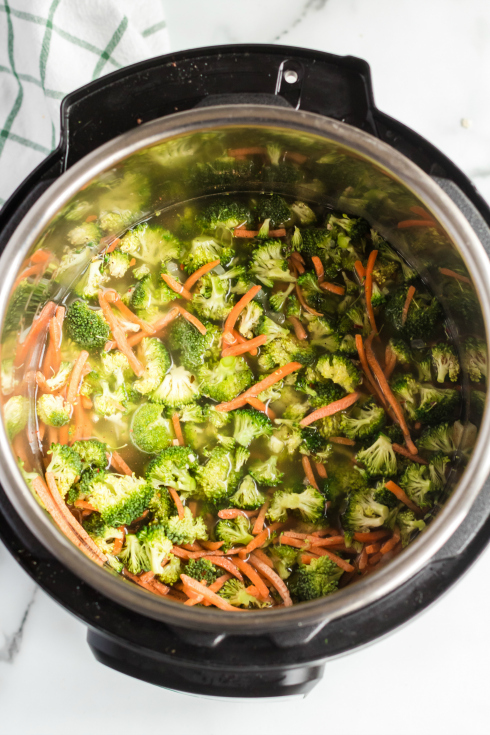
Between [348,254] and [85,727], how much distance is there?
1828 mm

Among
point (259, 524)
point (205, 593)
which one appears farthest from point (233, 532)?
point (205, 593)

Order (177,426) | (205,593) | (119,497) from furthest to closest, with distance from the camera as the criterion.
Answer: (177,426) < (119,497) < (205,593)

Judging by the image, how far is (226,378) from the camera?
1.80m

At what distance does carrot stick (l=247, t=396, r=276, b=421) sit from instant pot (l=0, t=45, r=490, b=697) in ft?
2.02

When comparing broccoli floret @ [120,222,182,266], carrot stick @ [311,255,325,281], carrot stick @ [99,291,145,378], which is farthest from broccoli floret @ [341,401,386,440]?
broccoli floret @ [120,222,182,266]

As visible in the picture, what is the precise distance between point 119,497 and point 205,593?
1.26 feet

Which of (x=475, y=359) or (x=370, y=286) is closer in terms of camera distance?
(x=475, y=359)

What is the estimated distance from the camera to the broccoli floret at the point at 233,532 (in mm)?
1725

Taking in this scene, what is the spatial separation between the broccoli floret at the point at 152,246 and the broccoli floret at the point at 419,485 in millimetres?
1021

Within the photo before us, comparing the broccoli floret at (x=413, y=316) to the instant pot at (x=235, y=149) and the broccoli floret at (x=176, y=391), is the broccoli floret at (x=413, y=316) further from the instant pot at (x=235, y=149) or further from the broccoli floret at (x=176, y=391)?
the broccoli floret at (x=176, y=391)

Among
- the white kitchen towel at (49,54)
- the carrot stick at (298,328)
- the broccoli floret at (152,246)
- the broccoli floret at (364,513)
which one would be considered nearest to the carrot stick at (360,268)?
the carrot stick at (298,328)

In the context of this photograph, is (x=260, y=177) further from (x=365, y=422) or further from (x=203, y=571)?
(x=203, y=571)

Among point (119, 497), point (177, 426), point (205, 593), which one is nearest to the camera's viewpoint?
point (205, 593)

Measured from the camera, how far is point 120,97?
4.84ft
